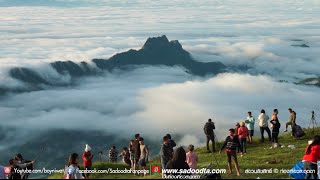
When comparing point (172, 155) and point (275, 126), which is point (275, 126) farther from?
point (172, 155)

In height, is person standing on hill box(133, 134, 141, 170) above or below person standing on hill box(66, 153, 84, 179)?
above

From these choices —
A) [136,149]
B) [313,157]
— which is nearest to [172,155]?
[136,149]

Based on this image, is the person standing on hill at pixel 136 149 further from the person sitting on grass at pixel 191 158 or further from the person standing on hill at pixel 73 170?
the person standing on hill at pixel 73 170

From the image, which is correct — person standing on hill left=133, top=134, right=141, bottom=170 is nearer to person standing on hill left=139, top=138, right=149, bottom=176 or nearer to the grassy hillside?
person standing on hill left=139, top=138, right=149, bottom=176

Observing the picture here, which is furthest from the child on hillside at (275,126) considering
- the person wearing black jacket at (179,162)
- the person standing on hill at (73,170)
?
the person standing on hill at (73,170)

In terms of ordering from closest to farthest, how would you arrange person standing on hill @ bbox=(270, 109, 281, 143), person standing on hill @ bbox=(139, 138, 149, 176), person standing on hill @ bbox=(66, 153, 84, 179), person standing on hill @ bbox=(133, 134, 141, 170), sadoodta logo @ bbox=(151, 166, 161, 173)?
person standing on hill @ bbox=(66, 153, 84, 179), person standing on hill @ bbox=(139, 138, 149, 176), person standing on hill @ bbox=(133, 134, 141, 170), sadoodta logo @ bbox=(151, 166, 161, 173), person standing on hill @ bbox=(270, 109, 281, 143)

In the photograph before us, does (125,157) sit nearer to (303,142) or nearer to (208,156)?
(208,156)

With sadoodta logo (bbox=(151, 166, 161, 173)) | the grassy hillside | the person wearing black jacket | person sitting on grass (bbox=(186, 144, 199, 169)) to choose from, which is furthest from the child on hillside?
the person wearing black jacket

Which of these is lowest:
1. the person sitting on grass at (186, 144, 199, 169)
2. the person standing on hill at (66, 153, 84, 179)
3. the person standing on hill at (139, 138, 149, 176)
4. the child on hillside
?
the person standing on hill at (66, 153, 84, 179)

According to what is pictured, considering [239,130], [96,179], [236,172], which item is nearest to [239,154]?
[239,130]

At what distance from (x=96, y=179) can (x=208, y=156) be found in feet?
34.5

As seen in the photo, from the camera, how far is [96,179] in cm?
2348

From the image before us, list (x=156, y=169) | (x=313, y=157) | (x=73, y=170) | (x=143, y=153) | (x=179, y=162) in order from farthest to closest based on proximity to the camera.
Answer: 1. (x=156, y=169)
2. (x=143, y=153)
3. (x=179, y=162)
4. (x=313, y=157)
5. (x=73, y=170)

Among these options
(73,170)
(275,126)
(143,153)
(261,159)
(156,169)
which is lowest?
(73,170)
